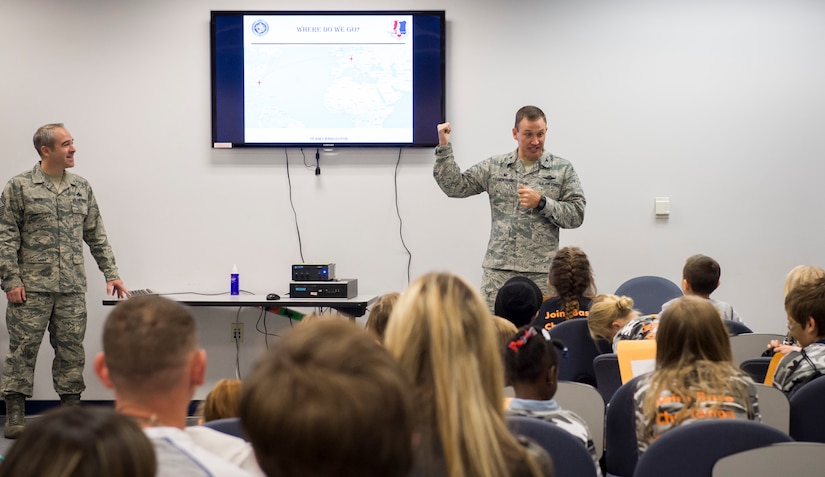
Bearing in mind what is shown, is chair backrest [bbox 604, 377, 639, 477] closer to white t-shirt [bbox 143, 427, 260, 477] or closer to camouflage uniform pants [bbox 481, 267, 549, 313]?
white t-shirt [bbox 143, 427, 260, 477]

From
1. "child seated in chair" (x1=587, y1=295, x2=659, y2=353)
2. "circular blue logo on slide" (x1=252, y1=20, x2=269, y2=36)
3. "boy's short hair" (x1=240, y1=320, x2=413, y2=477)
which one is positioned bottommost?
"child seated in chair" (x1=587, y1=295, x2=659, y2=353)

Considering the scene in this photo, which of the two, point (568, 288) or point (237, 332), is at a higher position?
point (568, 288)

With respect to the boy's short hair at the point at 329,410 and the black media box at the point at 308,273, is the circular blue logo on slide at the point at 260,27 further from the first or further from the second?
the boy's short hair at the point at 329,410

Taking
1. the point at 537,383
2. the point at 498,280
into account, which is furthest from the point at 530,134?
the point at 537,383

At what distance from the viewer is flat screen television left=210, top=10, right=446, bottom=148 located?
5.70m

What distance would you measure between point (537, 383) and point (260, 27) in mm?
4359

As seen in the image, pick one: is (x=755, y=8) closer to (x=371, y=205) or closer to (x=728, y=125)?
(x=728, y=125)

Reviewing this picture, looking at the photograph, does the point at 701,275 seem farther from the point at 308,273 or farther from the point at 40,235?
the point at 40,235

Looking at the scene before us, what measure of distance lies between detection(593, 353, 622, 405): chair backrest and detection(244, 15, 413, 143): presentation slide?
2.97 m

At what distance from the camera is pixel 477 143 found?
5789 millimetres

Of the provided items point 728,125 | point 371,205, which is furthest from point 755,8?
point 371,205

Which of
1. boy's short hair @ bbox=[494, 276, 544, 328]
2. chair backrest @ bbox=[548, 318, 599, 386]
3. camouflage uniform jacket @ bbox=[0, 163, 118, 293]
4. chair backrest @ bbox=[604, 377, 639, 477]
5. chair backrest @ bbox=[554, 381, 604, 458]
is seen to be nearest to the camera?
chair backrest @ bbox=[604, 377, 639, 477]

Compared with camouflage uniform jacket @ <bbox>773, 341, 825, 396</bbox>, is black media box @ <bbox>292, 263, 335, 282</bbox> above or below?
above

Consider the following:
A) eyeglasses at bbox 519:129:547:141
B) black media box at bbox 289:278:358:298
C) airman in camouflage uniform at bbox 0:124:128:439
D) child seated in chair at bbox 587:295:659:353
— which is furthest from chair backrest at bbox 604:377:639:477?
airman in camouflage uniform at bbox 0:124:128:439
